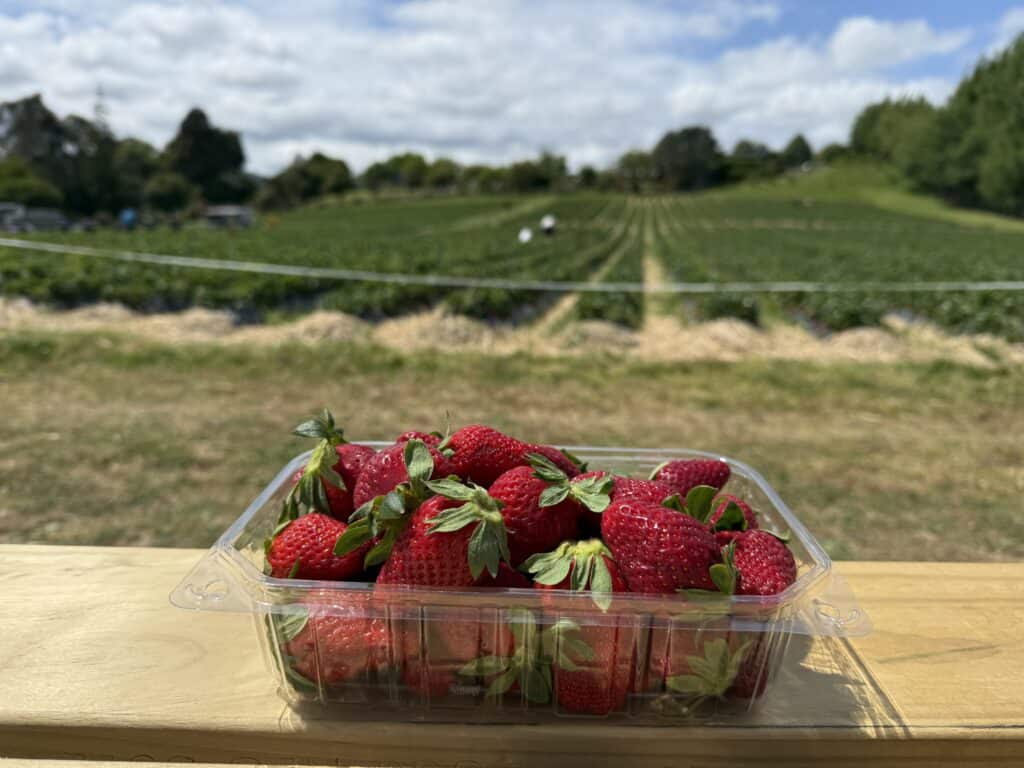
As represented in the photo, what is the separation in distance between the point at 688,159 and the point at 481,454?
141 meters

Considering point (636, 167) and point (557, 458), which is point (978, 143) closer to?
point (636, 167)

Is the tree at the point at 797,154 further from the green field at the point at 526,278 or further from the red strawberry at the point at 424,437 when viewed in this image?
the red strawberry at the point at 424,437

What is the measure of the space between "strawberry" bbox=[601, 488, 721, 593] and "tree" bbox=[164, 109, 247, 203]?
106 metres

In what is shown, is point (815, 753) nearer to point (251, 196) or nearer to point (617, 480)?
point (617, 480)

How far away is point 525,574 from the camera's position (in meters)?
0.92

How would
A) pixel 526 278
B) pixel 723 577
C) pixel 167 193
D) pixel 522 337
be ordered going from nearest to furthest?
pixel 723 577 < pixel 522 337 < pixel 526 278 < pixel 167 193

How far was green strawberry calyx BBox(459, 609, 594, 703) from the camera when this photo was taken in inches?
34.3

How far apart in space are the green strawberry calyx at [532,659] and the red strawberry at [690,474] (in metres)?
0.38

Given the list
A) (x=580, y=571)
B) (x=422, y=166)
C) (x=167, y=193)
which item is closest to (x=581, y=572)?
(x=580, y=571)

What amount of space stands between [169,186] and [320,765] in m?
88.4

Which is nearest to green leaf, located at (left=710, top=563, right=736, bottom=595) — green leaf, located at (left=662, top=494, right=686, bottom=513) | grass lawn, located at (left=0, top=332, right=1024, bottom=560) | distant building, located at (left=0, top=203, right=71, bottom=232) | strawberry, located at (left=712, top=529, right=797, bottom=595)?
strawberry, located at (left=712, top=529, right=797, bottom=595)

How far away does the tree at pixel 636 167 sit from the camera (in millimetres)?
133875

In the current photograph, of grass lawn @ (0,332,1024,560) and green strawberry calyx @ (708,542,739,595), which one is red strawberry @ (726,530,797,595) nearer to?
green strawberry calyx @ (708,542,739,595)

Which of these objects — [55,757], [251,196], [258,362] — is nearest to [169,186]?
[251,196]
